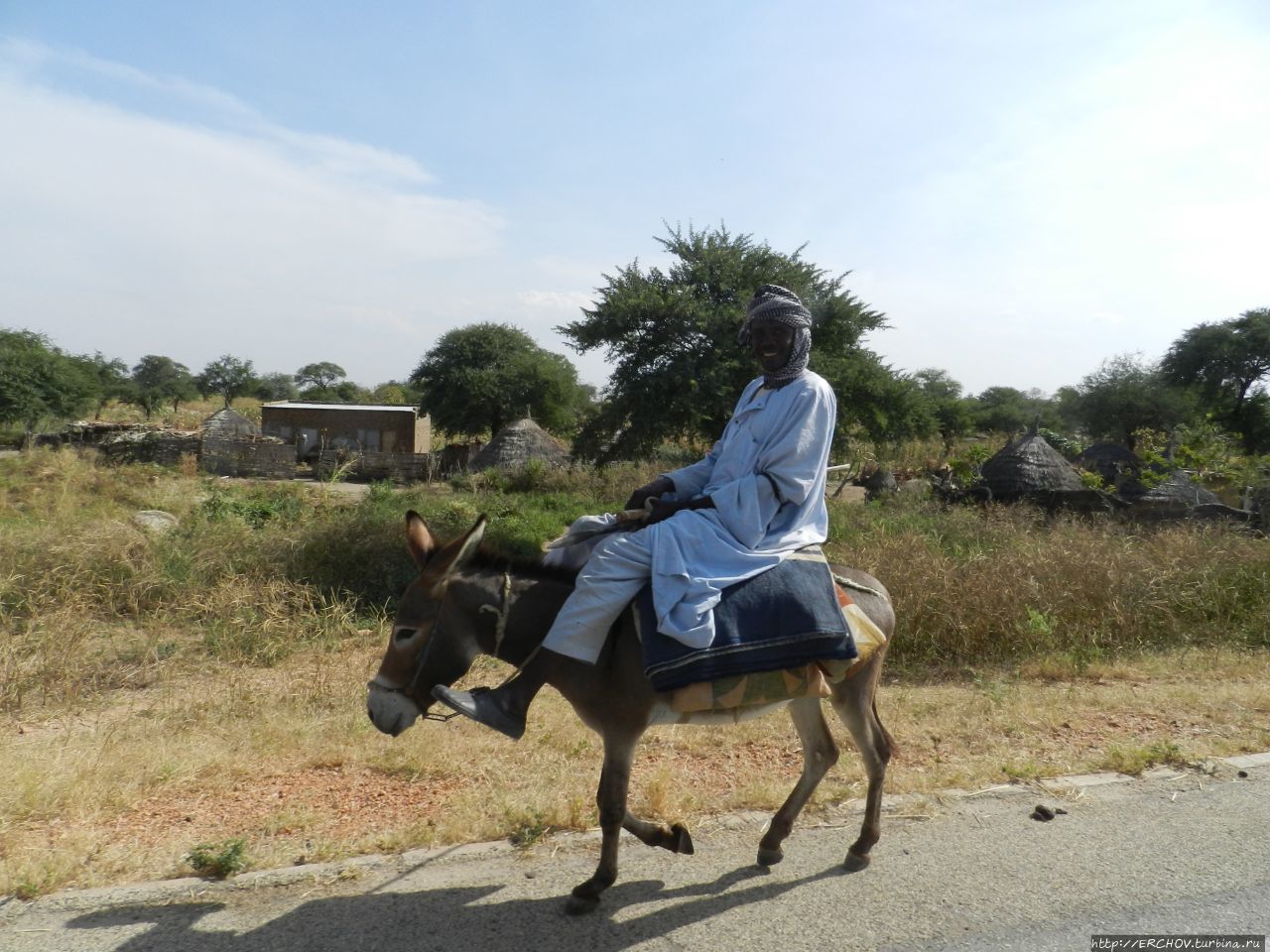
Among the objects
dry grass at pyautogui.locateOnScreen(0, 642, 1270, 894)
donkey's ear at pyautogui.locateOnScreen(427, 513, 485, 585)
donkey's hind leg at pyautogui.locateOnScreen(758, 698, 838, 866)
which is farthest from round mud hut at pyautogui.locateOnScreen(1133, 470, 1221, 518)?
donkey's ear at pyautogui.locateOnScreen(427, 513, 485, 585)

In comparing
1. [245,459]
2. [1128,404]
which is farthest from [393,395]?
[1128,404]

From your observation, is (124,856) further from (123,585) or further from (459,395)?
(459,395)

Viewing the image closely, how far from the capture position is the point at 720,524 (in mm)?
3520

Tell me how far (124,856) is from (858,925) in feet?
10.0

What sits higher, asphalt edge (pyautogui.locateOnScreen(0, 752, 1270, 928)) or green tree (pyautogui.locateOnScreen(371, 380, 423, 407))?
green tree (pyautogui.locateOnScreen(371, 380, 423, 407))

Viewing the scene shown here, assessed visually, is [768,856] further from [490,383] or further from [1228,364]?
[1228,364]

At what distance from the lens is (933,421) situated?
58.2 ft

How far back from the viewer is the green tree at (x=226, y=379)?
65250 mm

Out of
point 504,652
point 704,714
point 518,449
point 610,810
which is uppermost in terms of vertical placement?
point 518,449

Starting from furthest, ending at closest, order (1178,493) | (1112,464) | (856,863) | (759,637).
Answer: (1112,464) → (1178,493) → (856,863) → (759,637)

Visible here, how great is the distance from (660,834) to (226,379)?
70738mm

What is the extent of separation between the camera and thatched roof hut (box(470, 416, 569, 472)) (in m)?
25.1

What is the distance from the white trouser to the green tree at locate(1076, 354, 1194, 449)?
40.5 metres

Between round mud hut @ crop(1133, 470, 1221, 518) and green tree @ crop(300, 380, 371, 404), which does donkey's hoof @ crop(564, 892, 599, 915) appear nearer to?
round mud hut @ crop(1133, 470, 1221, 518)
